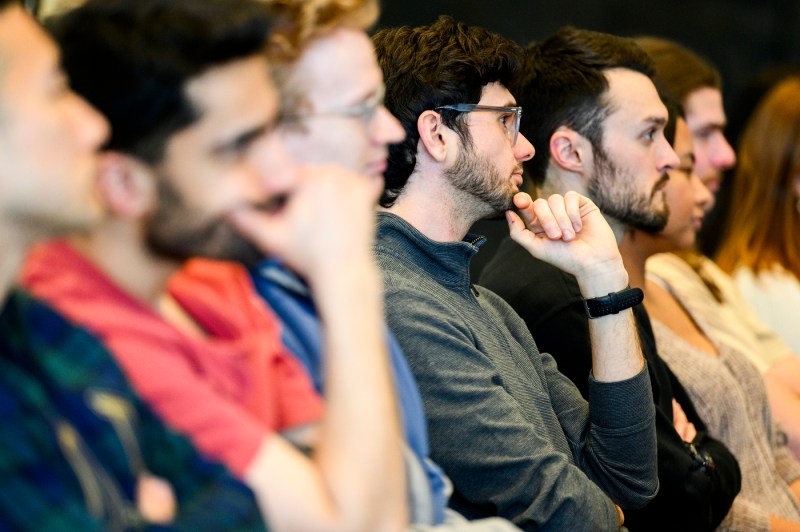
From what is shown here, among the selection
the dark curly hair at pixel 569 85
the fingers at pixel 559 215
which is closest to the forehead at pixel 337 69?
the fingers at pixel 559 215

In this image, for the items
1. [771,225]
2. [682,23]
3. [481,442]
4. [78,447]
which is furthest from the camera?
[682,23]

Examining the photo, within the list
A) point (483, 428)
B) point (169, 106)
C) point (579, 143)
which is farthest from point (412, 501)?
point (579, 143)

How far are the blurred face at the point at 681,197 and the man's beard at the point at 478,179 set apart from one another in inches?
31.5

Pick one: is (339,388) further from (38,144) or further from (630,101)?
(630,101)

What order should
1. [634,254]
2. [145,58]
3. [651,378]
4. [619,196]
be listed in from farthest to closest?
1. [634,254]
2. [619,196]
3. [651,378]
4. [145,58]

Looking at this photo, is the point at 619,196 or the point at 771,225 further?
the point at 771,225

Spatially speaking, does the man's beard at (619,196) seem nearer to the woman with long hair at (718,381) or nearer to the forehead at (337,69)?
the woman with long hair at (718,381)

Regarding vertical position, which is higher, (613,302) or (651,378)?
(613,302)

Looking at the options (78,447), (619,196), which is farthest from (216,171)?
(619,196)

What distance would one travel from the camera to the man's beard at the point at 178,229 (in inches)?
41.8

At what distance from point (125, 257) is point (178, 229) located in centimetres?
6

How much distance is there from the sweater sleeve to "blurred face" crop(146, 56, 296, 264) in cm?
57

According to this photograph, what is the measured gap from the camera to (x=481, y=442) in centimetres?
162

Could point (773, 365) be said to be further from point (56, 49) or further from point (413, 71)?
point (56, 49)
